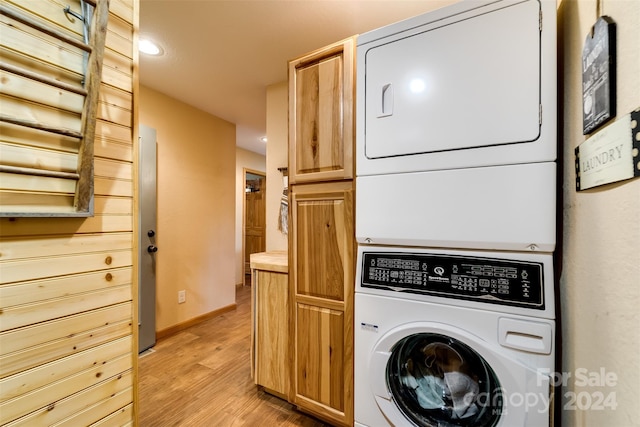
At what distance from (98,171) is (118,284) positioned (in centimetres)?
48

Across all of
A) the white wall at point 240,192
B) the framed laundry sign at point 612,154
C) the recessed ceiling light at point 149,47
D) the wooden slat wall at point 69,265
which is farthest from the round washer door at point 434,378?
the white wall at point 240,192

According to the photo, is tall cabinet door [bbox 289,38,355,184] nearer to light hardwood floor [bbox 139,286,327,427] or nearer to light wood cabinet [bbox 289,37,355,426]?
light wood cabinet [bbox 289,37,355,426]

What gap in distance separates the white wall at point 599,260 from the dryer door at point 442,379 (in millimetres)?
185

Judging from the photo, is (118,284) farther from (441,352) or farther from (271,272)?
(441,352)

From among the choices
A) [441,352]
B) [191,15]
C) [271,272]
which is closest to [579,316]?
[441,352]

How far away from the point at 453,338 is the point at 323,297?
68 centimetres

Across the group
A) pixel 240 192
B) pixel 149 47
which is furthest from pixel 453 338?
pixel 240 192

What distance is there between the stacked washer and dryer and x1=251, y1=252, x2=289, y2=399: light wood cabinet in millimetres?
638

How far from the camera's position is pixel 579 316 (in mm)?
781

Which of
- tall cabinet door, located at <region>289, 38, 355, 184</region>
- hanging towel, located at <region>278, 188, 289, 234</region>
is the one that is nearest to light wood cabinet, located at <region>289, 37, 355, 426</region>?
tall cabinet door, located at <region>289, 38, 355, 184</region>

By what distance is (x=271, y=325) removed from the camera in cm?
170

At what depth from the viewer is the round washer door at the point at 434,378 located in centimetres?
93

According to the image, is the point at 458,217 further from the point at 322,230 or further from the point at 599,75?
the point at 322,230

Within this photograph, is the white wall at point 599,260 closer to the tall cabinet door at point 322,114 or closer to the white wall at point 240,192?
the tall cabinet door at point 322,114
